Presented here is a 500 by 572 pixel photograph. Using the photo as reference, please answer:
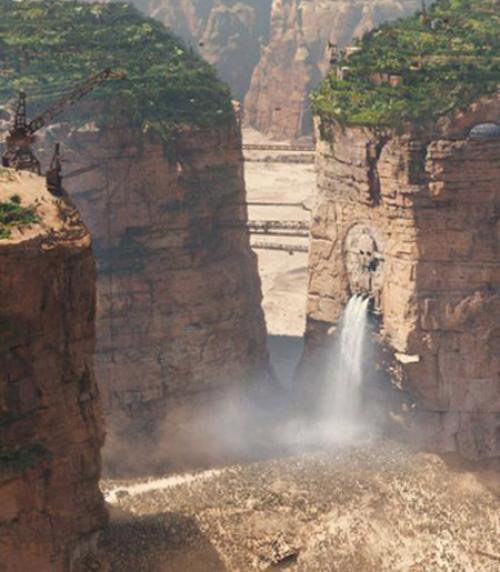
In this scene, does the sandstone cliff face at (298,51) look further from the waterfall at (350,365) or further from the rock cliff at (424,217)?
the waterfall at (350,365)

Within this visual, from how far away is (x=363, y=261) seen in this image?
7162 cm

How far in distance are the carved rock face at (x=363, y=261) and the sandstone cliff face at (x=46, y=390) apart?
30.5 m

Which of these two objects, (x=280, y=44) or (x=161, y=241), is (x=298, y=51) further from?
(x=161, y=241)

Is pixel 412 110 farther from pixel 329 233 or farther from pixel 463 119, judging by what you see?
pixel 329 233

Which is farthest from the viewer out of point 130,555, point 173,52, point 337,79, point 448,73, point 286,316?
point 286,316

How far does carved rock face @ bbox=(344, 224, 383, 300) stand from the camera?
7088cm

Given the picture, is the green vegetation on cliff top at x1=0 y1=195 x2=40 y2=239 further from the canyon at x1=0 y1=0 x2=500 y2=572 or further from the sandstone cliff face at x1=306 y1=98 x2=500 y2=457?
the sandstone cliff face at x1=306 y1=98 x2=500 y2=457

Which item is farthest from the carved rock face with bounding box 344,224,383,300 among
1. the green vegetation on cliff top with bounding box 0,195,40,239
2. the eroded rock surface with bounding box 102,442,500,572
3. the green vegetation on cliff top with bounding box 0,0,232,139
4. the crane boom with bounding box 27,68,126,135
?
the green vegetation on cliff top with bounding box 0,195,40,239

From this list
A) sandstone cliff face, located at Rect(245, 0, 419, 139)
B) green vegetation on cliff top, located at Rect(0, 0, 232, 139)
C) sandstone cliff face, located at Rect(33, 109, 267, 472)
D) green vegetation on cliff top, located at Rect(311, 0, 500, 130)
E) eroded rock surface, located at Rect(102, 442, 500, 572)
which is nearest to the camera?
eroded rock surface, located at Rect(102, 442, 500, 572)

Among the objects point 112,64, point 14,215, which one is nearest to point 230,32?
point 112,64

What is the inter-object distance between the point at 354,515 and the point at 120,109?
25.5 metres

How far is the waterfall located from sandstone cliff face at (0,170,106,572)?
3091 cm

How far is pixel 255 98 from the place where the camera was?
557 ft

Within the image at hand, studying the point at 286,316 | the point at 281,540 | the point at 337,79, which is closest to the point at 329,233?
the point at 337,79
